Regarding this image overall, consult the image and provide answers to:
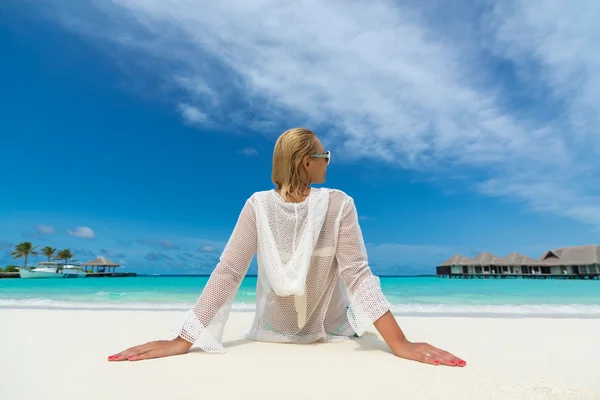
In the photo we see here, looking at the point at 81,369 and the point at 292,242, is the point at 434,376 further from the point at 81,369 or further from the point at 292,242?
the point at 81,369

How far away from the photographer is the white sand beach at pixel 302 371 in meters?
1.58

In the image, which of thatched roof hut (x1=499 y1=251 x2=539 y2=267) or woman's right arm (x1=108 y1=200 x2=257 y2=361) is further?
thatched roof hut (x1=499 y1=251 x2=539 y2=267)

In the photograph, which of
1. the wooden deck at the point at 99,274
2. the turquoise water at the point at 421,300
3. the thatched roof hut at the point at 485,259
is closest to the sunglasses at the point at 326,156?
the turquoise water at the point at 421,300

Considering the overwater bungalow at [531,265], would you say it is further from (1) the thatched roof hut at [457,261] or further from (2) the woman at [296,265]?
(2) the woman at [296,265]

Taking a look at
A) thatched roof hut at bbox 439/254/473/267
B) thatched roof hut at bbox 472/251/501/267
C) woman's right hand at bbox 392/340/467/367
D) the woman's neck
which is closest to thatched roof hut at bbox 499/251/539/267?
thatched roof hut at bbox 472/251/501/267

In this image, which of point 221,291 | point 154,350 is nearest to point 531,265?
point 221,291

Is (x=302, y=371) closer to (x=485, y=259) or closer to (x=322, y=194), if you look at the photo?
(x=322, y=194)

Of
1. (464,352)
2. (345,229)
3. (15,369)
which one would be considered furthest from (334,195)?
(15,369)

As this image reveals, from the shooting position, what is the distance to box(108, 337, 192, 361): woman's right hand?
2.11 metres

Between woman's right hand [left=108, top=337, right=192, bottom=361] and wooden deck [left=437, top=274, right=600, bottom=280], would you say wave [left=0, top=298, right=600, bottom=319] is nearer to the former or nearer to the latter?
woman's right hand [left=108, top=337, right=192, bottom=361]

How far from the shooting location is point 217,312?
7.45 ft

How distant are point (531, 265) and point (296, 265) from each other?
4297 centimetres

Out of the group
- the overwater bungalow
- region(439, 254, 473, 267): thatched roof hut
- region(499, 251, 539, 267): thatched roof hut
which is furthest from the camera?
region(439, 254, 473, 267): thatched roof hut

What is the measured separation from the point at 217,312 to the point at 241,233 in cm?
51
